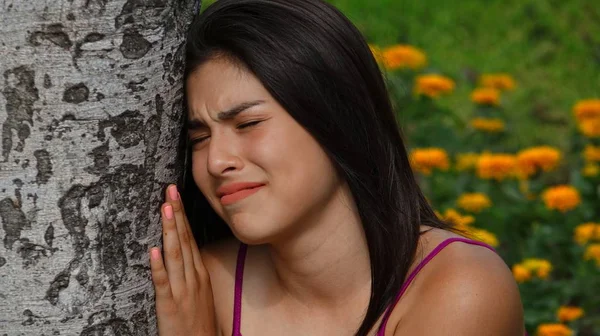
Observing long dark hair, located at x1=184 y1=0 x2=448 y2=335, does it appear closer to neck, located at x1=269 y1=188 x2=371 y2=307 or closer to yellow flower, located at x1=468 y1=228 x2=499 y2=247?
neck, located at x1=269 y1=188 x2=371 y2=307

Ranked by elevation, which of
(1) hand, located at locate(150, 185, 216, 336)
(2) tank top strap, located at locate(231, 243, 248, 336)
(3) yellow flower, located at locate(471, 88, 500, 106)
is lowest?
(3) yellow flower, located at locate(471, 88, 500, 106)

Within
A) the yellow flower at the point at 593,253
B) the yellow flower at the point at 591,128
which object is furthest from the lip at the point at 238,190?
the yellow flower at the point at 591,128

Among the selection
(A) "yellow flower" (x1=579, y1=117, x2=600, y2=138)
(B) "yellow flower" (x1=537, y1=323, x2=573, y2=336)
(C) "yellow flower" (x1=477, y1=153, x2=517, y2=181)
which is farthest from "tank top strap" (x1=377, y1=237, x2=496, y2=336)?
(A) "yellow flower" (x1=579, y1=117, x2=600, y2=138)

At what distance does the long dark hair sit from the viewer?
2256 millimetres

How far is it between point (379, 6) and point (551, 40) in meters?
1.06

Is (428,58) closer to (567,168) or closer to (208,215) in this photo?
(567,168)

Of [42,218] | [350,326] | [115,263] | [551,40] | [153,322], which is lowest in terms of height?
[551,40]

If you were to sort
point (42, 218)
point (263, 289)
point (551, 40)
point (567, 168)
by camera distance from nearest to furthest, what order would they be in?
1. point (42, 218)
2. point (263, 289)
3. point (567, 168)
4. point (551, 40)

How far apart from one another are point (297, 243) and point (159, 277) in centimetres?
39

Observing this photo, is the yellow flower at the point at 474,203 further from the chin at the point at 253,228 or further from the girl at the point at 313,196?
the chin at the point at 253,228

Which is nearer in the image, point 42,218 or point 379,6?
point 42,218

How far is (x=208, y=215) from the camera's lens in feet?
8.59

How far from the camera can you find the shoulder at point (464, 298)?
228 cm

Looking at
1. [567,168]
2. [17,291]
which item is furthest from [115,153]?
[567,168]
